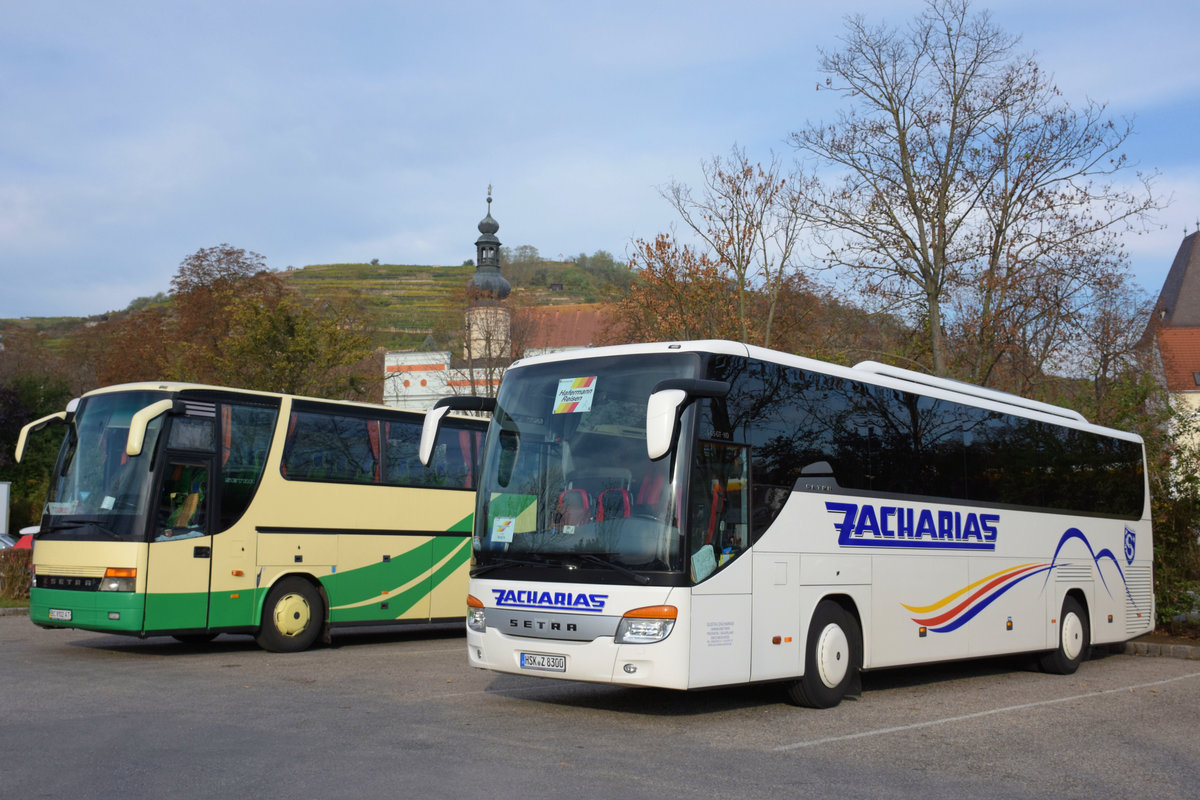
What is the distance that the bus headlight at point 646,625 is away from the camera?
8.69 m

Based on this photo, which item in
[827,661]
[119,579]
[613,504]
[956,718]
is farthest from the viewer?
[119,579]

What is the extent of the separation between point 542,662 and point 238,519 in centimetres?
632

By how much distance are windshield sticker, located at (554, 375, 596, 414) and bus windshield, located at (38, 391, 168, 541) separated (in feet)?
19.8

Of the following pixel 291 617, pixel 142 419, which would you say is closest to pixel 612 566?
pixel 142 419

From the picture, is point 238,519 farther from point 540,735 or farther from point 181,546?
point 540,735

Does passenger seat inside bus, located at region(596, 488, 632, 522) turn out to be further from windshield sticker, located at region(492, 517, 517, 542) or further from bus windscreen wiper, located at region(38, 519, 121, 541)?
bus windscreen wiper, located at region(38, 519, 121, 541)

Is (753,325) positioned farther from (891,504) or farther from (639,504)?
(639,504)

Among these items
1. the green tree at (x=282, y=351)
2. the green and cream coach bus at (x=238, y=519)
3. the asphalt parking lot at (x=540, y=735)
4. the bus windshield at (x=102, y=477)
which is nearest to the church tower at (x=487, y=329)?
the green tree at (x=282, y=351)

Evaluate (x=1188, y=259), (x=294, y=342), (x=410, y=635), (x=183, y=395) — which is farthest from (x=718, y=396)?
(x=1188, y=259)

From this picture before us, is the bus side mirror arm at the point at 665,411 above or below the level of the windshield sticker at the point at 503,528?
above

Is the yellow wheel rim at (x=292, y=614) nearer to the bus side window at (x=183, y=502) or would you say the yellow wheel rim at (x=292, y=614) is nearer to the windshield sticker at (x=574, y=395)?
the bus side window at (x=183, y=502)

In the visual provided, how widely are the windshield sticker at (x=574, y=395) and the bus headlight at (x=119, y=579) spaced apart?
6.11 m

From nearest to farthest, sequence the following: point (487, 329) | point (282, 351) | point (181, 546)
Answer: point (181, 546) < point (282, 351) < point (487, 329)

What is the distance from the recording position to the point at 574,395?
31.8 ft
